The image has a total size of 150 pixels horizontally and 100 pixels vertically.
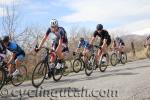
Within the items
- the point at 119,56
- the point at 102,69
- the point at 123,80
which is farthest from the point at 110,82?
the point at 119,56

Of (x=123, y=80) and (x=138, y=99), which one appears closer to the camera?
(x=138, y=99)

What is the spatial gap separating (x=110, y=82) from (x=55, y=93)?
2.44 m

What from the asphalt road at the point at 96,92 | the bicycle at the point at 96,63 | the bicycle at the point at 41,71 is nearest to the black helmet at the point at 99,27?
the bicycle at the point at 96,63

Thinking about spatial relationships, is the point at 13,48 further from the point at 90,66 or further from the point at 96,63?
the point at 96,63

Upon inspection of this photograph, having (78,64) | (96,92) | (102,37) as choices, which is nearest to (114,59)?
(102,37)

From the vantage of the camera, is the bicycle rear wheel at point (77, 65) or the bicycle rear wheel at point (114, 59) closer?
the bicycle rear wheel at point (77, 65)

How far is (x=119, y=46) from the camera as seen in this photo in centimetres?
2347

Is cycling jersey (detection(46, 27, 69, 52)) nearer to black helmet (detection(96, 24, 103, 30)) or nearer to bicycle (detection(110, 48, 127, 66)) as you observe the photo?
black helmet (detection(96, 24, 103, 30))

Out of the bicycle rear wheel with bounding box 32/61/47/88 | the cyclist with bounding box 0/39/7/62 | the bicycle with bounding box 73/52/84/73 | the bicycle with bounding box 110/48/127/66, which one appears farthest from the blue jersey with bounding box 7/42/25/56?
the bicycle with bounding box 110/48/127/66

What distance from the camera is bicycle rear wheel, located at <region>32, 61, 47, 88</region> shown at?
12.3 m

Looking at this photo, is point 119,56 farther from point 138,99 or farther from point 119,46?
point 138,99

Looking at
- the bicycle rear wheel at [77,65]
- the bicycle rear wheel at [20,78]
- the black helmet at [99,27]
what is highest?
the black helmet at [99,27]

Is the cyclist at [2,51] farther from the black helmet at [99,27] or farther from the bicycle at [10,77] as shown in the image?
the black helmet at [99,27]

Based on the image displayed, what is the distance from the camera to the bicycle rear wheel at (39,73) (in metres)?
12.3
